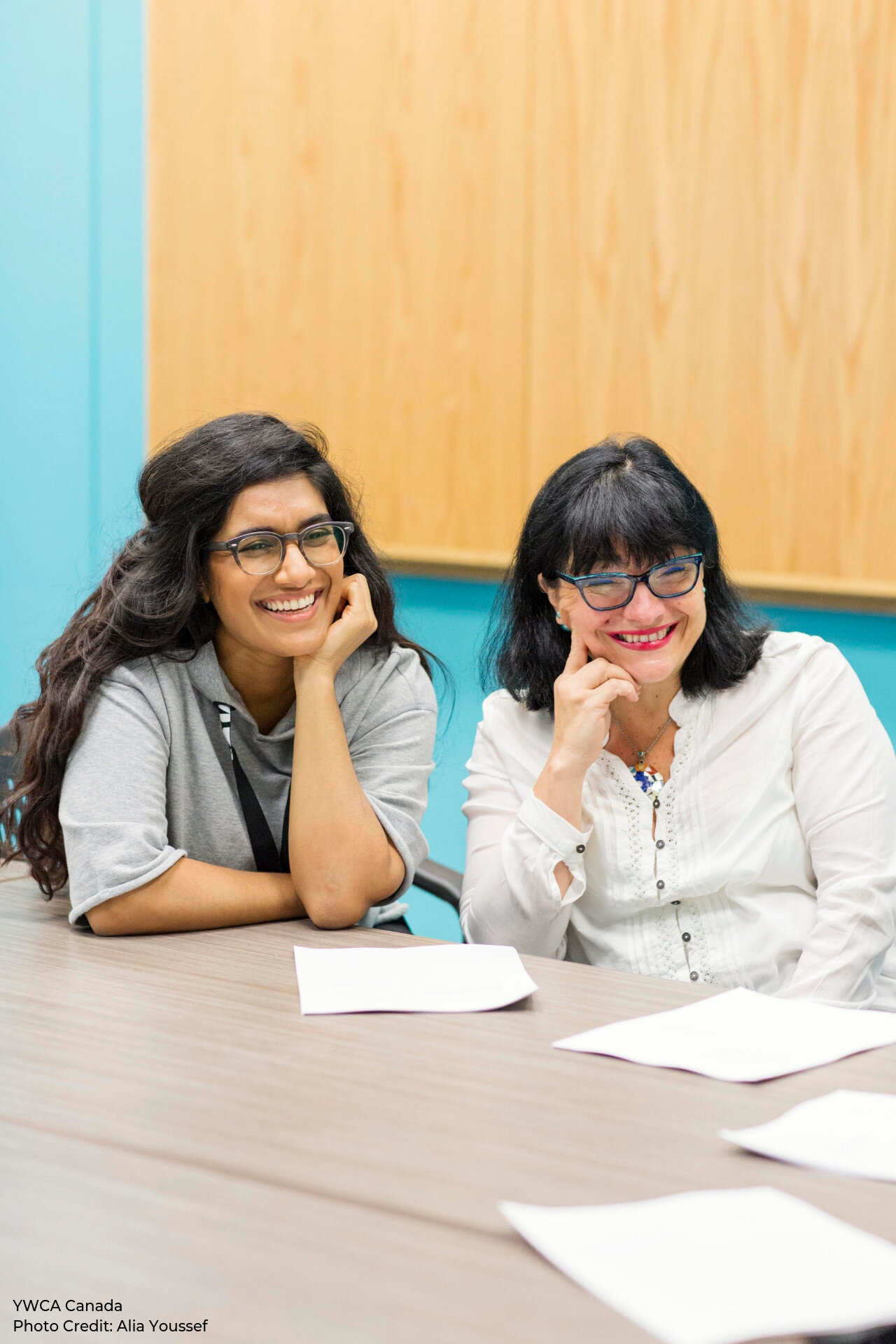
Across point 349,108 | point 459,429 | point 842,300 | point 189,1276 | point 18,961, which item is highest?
point 349,108

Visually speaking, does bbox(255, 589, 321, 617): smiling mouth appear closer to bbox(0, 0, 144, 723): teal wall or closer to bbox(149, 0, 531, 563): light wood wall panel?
bbox(149, 0, 531, 563): light wood wall panel

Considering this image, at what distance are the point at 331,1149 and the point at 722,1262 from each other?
12.9 inches

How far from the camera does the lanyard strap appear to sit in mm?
1879

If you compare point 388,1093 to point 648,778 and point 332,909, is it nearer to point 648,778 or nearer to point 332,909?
point 332,909

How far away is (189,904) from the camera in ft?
5.36

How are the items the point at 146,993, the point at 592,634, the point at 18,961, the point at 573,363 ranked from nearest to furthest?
the point at 146,993 → the point at 18,961 → the point at 592,634 → the point at 573,363

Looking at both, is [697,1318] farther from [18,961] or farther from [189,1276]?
[18,961]

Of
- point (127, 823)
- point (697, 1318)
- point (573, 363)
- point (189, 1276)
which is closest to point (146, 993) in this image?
point (127, 823)

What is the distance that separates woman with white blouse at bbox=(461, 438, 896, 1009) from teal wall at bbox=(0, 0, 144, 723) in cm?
187

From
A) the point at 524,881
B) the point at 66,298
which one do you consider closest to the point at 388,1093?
the point at 524,881

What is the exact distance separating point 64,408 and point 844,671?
250 centimetres

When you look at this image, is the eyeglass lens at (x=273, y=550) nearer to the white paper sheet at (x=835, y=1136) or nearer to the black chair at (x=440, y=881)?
the black chair at (x=440, y=881)

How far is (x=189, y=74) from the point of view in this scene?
334 cm

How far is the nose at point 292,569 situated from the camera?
1813 millimetres
